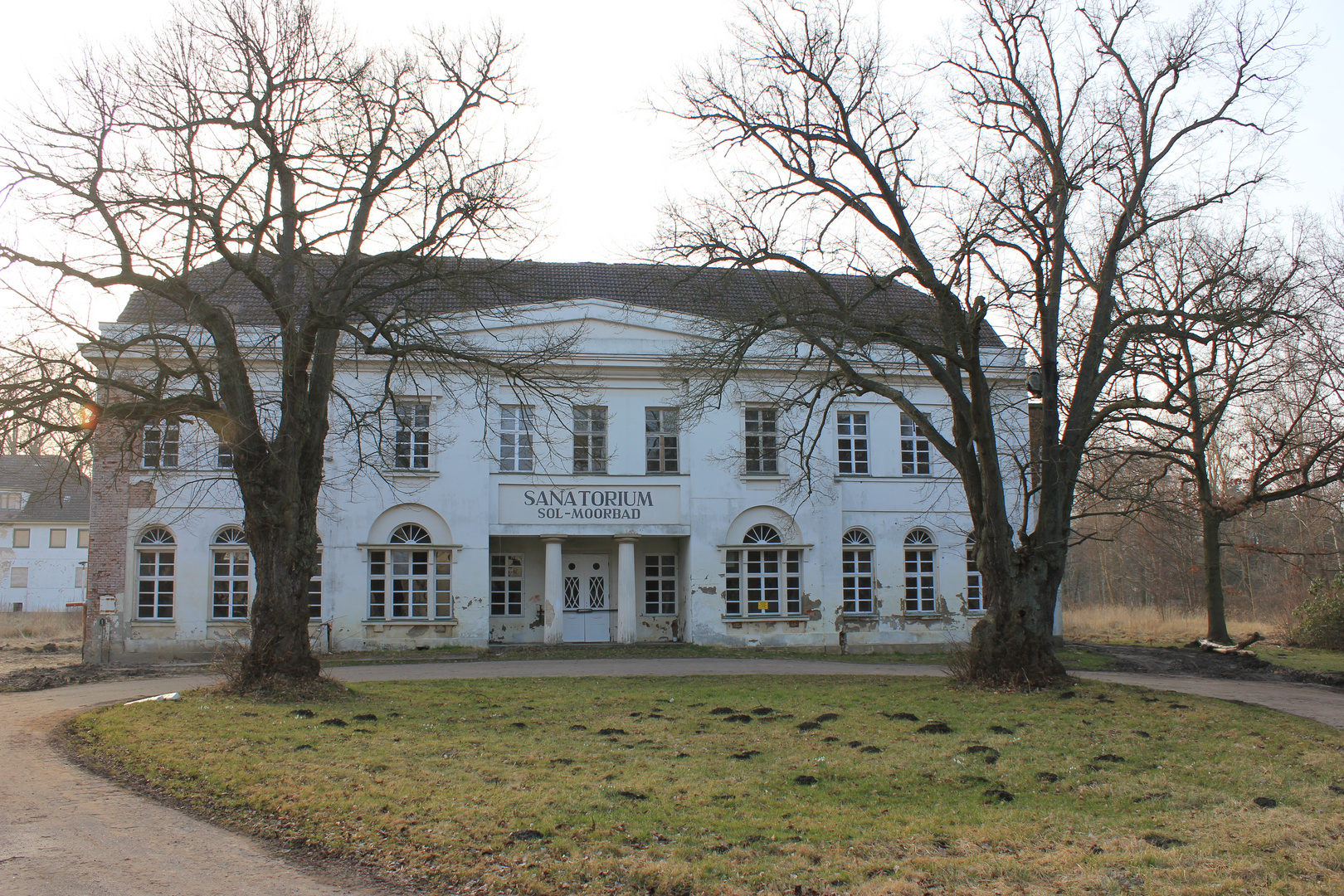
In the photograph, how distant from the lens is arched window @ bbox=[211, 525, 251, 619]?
22.4 metres

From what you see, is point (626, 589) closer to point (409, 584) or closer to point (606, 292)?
point (409, 584)

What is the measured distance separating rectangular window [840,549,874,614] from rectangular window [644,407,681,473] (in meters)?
4.85

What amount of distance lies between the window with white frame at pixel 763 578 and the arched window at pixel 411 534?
23.4 ft

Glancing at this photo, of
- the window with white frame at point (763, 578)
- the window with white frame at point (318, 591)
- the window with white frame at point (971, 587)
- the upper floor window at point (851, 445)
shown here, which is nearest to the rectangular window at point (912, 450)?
the upper floor window at point (851, 445)

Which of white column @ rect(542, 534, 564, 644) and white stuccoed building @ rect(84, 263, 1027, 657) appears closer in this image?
white stuccoed building @ rect(84, 263, 1027, 657)

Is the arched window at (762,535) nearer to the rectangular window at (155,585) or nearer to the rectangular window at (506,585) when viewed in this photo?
the rectangular window at (506,585)

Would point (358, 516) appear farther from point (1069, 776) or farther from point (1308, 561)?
point (1308, 561)

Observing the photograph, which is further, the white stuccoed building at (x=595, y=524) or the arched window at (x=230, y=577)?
the arched window at (x=230, y=577)

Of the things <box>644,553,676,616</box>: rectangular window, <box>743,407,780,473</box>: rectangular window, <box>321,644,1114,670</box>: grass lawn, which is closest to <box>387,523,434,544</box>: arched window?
<box>321,644,1114,670</box>: grass lawn

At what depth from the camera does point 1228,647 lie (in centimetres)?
2159

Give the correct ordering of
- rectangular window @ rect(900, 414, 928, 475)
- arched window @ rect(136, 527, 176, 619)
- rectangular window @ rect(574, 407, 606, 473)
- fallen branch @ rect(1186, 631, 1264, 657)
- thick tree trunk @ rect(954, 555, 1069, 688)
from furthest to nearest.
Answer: rectangular window @ rect(900, 414, 928, 475)
rectangular window @ rect(574, 407, 606, 473)
arched window @ rect(136, 527, 176, 619)
fallen branch @ rect(1186, 631, 1264, 657)
thick tree trunk @ rect(954, 555, 1069, 688)

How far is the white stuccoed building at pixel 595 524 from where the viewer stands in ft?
72.9

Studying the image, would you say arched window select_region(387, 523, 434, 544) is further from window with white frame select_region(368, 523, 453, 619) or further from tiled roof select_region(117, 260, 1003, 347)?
tiled roof select_region(117, 260, 1003, 347)

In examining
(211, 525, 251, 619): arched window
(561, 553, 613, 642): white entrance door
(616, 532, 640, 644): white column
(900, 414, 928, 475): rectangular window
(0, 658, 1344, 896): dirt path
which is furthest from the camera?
(900, 414, 928, 475): rectangular window
